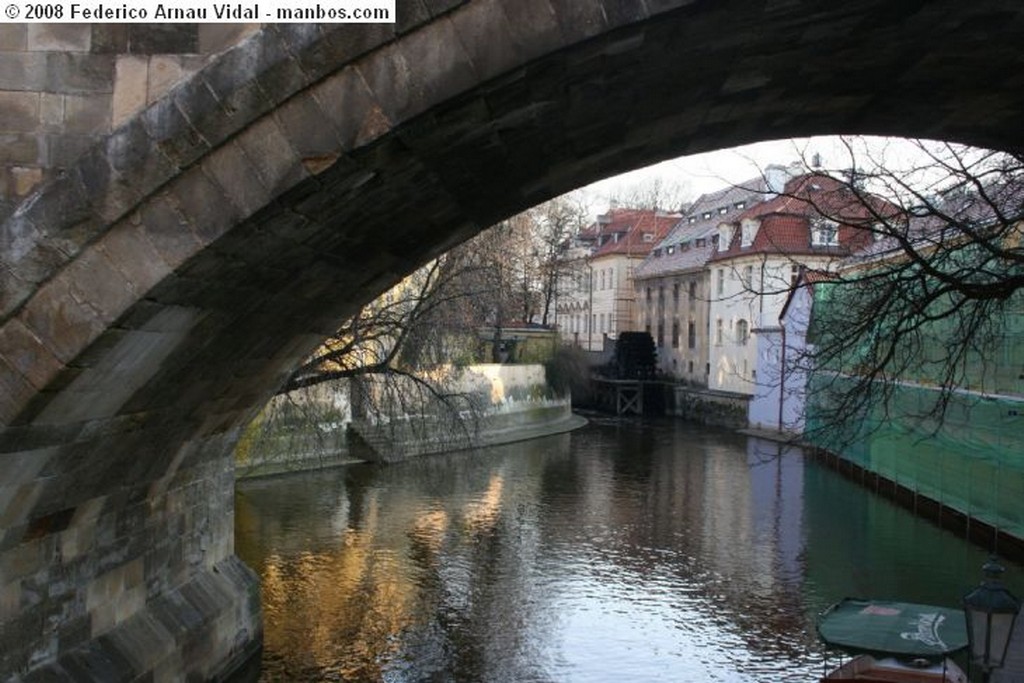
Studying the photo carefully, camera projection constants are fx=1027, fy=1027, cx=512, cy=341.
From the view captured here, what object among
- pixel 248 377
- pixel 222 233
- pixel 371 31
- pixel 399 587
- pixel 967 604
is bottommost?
pixel 399 587

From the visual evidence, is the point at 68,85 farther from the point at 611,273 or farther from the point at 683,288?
→ the point at 611,273

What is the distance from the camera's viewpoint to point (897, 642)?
27.6 ft

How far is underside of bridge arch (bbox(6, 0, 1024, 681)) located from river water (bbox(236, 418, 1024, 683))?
3.01 m

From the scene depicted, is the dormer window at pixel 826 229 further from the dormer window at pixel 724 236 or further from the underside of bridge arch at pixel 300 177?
the dormer window at pixel 724 236

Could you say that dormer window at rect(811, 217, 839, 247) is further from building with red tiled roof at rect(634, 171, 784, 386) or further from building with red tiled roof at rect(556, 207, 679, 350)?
building with red tiled roof at rect(556, 207, 679, 350)

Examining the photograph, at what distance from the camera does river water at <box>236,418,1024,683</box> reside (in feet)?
35.1

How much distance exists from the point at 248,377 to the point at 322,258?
1981 mm

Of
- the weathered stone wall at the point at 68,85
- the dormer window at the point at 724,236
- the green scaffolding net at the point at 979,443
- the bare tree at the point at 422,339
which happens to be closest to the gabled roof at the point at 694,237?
the dormer window at the point at 724,236

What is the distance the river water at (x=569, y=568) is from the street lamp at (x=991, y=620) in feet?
7.83

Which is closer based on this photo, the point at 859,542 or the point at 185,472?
the point at 185,472

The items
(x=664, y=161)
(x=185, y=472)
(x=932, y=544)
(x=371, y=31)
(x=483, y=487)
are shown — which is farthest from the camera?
(x=483, y=487)

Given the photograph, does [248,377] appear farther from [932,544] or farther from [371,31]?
[932,544]

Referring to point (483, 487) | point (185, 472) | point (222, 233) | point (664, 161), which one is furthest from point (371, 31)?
point (483, 487)

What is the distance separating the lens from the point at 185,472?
25.7 feet
